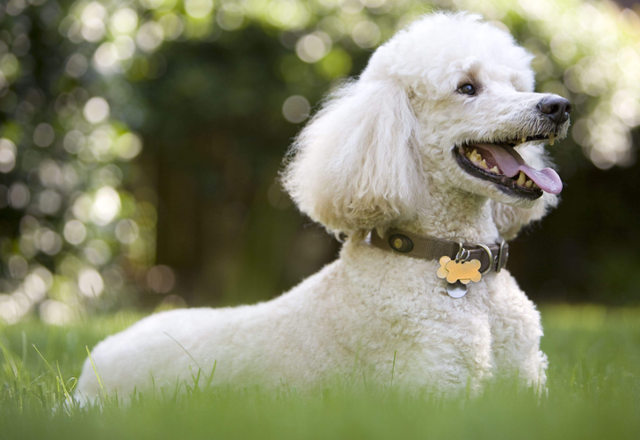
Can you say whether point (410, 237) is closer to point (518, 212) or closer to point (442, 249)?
point (442, 249)

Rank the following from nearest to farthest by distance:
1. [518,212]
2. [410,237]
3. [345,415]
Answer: [345,415], [410,237], [518,212]

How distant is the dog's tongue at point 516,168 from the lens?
2.10 m

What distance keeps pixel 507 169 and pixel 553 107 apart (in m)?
0.26

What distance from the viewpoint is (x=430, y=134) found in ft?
7.30

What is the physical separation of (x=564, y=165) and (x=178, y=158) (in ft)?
15.9

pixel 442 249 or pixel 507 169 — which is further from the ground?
pixel 507 169

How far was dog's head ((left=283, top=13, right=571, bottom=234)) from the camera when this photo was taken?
2082 mm

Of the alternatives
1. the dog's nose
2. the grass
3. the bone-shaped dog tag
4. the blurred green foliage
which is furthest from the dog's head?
the blurred green foliage

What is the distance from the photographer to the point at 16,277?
5.59 m

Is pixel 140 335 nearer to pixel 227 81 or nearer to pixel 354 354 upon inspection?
pixel 354 354

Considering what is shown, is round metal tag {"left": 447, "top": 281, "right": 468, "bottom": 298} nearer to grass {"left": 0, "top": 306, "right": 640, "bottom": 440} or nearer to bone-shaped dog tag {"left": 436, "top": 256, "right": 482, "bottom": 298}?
bone-shaped dog tag {"left": 436, "top": 256, "right": 482, "bottom": 298}

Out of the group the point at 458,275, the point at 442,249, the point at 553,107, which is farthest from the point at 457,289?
the point at 553,107

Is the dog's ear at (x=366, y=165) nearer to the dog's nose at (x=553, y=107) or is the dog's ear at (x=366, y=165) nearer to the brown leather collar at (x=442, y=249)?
the brown leather collar at (x=442, y=249)

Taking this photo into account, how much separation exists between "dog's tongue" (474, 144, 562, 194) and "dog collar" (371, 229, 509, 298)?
262 millimetres
